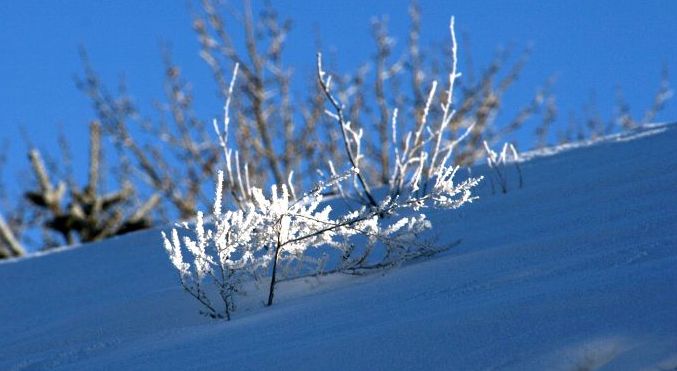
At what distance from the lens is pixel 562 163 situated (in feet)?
16.4

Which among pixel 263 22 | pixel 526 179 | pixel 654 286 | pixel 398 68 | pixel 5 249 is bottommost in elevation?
pixel 654 286

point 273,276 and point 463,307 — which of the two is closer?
point 463,307

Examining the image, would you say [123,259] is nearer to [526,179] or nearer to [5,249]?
[526,179]

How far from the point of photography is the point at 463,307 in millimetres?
1931

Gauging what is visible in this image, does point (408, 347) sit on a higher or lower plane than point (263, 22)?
lower

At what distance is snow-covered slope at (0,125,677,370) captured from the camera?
1.64 m

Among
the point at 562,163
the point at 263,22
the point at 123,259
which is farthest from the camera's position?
the point at 263,22

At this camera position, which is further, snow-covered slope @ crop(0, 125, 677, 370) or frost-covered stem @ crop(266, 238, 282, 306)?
frost-covered stem @ crop(266, 238, 282, 306)

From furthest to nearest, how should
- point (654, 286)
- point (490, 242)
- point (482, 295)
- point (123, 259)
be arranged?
point (123, 259) < point (490, 242) < point (482, 295) < point (654, 286)

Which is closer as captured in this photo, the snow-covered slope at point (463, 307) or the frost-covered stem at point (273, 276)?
the snow-covered slope at point (463, 307)

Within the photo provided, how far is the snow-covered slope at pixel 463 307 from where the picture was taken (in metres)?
1.64

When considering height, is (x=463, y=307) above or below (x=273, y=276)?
below

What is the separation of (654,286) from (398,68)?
48.3ft

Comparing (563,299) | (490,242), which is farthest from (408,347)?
(490,242)
